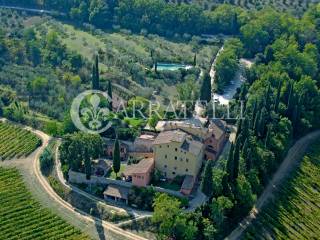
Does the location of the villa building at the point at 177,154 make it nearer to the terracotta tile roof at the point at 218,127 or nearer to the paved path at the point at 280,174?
the terracotta tile roof at the point at 218,127

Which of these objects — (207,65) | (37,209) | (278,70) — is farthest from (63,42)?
(37,209)

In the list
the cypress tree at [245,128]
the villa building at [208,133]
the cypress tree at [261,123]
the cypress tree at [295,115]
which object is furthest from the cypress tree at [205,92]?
the cypress tree at [245,128]

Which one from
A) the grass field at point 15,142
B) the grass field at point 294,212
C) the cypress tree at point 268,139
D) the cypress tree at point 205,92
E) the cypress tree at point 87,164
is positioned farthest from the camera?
the cypress tree at point 205,92

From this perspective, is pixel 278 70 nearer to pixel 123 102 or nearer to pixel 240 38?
pixel 240 38

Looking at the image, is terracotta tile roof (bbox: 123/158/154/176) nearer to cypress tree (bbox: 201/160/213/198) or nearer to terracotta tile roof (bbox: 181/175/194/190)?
terracotta tile roof (bbox: 181/175/194/190)

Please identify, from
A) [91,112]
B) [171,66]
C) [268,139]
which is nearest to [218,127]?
[268,139]

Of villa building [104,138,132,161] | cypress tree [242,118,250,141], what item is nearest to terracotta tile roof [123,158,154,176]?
villa building [104,138,132,161]
